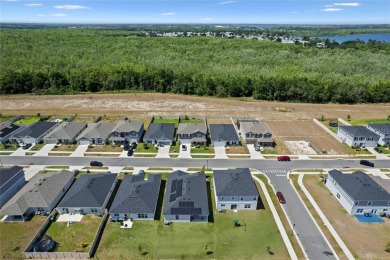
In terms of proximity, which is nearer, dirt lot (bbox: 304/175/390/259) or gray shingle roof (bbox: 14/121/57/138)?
dirt lot (bbox: 304/175/390/259)

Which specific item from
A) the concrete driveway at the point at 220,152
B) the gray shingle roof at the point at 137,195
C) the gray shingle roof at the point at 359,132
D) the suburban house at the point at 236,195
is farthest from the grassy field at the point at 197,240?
the gray shingle roof at the point at 359,132

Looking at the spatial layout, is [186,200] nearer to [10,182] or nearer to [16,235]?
[16,235]

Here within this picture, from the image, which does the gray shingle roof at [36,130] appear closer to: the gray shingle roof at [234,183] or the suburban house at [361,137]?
the gray shingle roof at [234,183]

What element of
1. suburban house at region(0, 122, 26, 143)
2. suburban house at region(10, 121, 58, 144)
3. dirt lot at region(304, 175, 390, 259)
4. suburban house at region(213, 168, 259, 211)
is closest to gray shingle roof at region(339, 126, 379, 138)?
dirt lot at region(304, 175, 390, 259)

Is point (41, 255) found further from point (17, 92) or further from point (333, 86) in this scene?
point (333, 86)

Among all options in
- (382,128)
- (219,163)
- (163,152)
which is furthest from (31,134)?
(382,128)

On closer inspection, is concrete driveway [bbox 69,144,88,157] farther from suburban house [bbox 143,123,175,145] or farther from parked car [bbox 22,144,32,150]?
suburban house [bbox 143,123,175,145]
